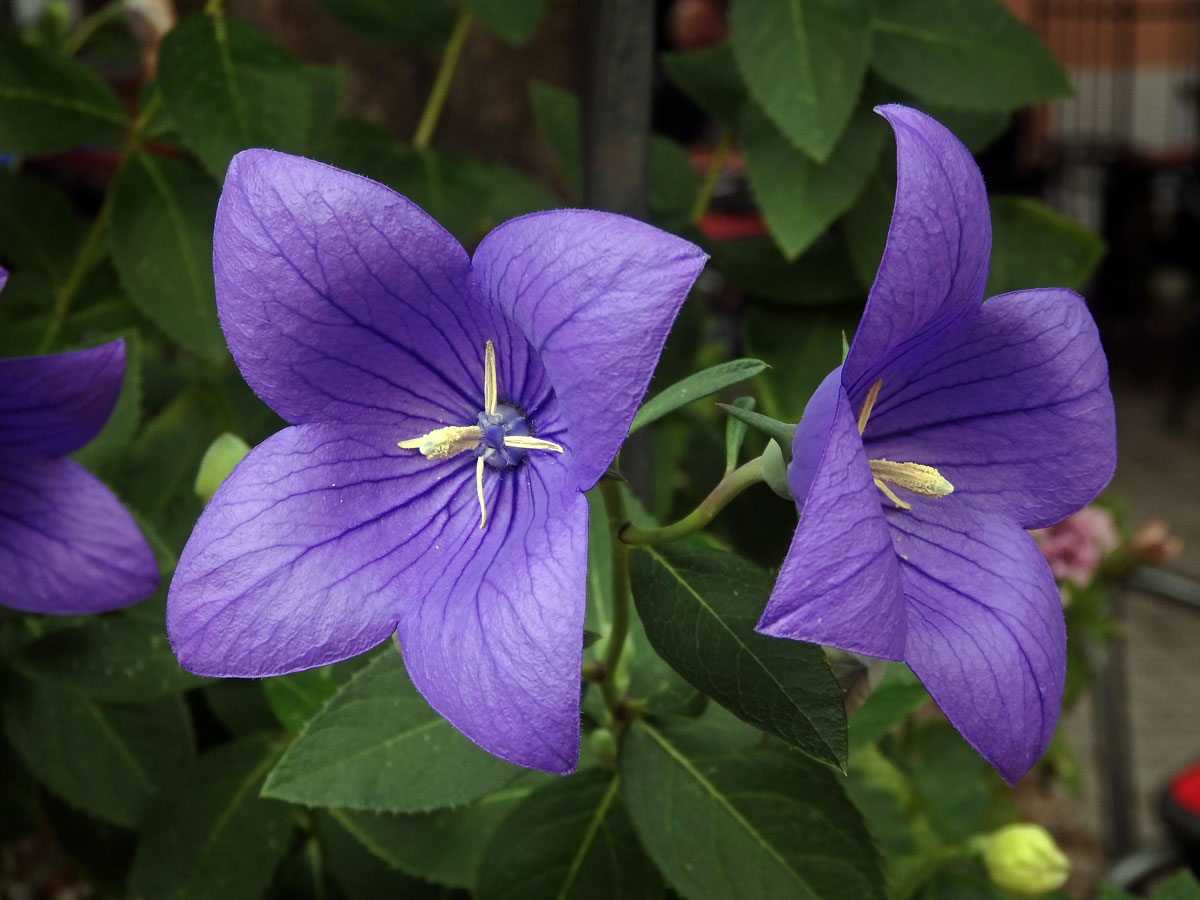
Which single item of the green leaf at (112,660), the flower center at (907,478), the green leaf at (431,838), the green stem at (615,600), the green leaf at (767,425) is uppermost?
the green leaf at (767,425)

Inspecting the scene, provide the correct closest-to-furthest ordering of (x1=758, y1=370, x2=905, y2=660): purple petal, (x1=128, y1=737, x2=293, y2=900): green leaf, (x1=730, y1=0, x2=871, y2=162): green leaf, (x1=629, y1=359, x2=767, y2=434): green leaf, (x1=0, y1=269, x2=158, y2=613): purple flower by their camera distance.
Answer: (x1=758, y1=370, x2=905, y2=660): purple petal, (x1=629, y1=359, x2=767, y2=434): green leaf, (x1=0, y1=269, x2=158, y2=613): purple flower, (x1=128, y1=737, x2=293, y2=900): green leaf, (x1=730, y1=0, x2=871, y2=162): green leaf

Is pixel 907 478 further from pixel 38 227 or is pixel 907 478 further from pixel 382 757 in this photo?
pixel 38 227

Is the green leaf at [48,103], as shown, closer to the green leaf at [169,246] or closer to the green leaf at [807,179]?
the green leaf at [169,246]

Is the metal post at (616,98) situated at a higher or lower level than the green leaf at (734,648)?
higher

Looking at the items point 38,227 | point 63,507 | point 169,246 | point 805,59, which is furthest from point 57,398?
point 805,59

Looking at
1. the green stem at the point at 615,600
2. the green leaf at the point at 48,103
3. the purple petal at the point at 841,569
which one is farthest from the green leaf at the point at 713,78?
the purple petal at the point at 841,569

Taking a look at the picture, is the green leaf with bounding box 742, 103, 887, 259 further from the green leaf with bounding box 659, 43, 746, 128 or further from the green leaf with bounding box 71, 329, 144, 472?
the green leaf with bounding box 71, 329, 144, 472

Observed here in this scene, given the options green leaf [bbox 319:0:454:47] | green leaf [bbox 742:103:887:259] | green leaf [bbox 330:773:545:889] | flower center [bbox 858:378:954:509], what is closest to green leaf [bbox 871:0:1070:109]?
green leaf [bbox 742:103:887:259]
